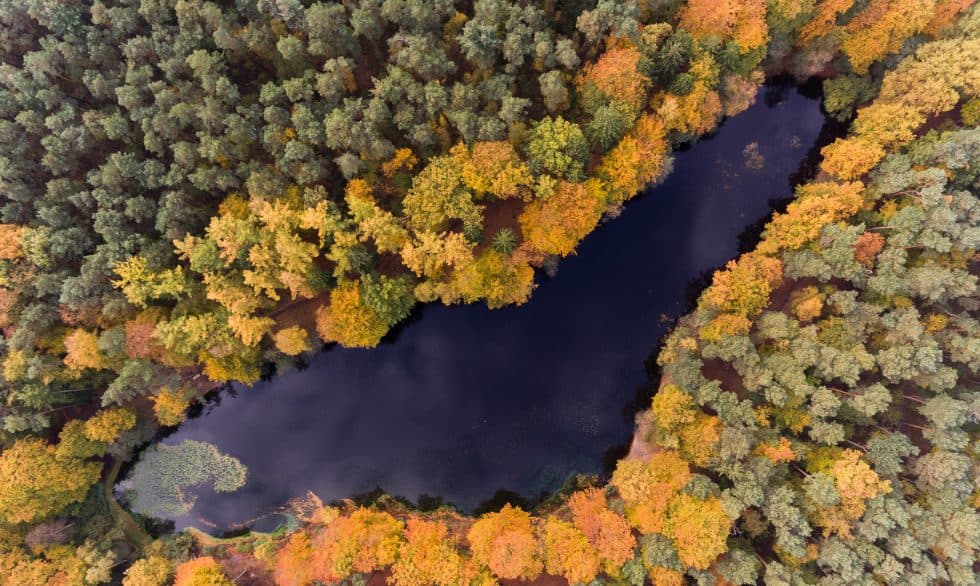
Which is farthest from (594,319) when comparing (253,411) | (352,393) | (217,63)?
(217,63)

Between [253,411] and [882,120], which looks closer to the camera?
[882,120]

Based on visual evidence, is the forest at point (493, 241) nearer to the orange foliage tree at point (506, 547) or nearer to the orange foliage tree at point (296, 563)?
the orange foliage tree at point (506, 547)

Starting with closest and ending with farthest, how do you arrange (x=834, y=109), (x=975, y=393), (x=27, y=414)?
(x=975, y=393) < (x=27, y=414) < (x=834, y=109)

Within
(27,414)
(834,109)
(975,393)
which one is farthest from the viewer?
(834,109)

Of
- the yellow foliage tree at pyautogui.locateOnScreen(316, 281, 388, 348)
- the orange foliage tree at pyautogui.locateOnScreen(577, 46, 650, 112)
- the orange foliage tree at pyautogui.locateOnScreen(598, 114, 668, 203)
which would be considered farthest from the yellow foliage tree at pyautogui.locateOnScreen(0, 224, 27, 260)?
the orange foliage tree at pyautogui.locateOnScreen(598, 114, 668, 203)

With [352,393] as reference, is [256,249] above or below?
above

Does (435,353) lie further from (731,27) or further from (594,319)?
(731,27)

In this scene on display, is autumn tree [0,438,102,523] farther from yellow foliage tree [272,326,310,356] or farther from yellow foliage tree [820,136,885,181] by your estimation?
yellow foliage tree [820,136,885,181]
